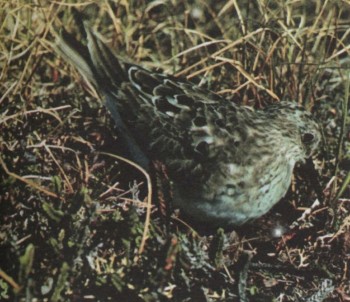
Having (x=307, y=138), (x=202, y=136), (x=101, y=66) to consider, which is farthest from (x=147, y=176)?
(x=307, y=138)

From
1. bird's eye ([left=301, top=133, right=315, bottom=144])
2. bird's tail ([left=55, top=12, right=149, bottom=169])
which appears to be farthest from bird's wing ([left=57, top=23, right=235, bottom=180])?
bird's eye ([left=301, top=133, right=315, bottom=144])

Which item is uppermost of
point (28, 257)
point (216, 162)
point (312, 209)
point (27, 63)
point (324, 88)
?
point (27, 63)

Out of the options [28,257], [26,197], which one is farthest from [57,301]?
[26,197]

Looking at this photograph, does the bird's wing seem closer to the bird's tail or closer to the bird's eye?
the bird's tail

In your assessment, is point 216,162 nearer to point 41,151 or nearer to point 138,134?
point 138,134

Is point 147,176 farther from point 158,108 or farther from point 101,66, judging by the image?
point 101,66

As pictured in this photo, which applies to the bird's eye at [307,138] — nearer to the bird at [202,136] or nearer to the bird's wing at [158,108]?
the bird at [202,136]

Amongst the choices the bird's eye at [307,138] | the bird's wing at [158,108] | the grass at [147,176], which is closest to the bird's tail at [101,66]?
the bird's wing at [158,108]
